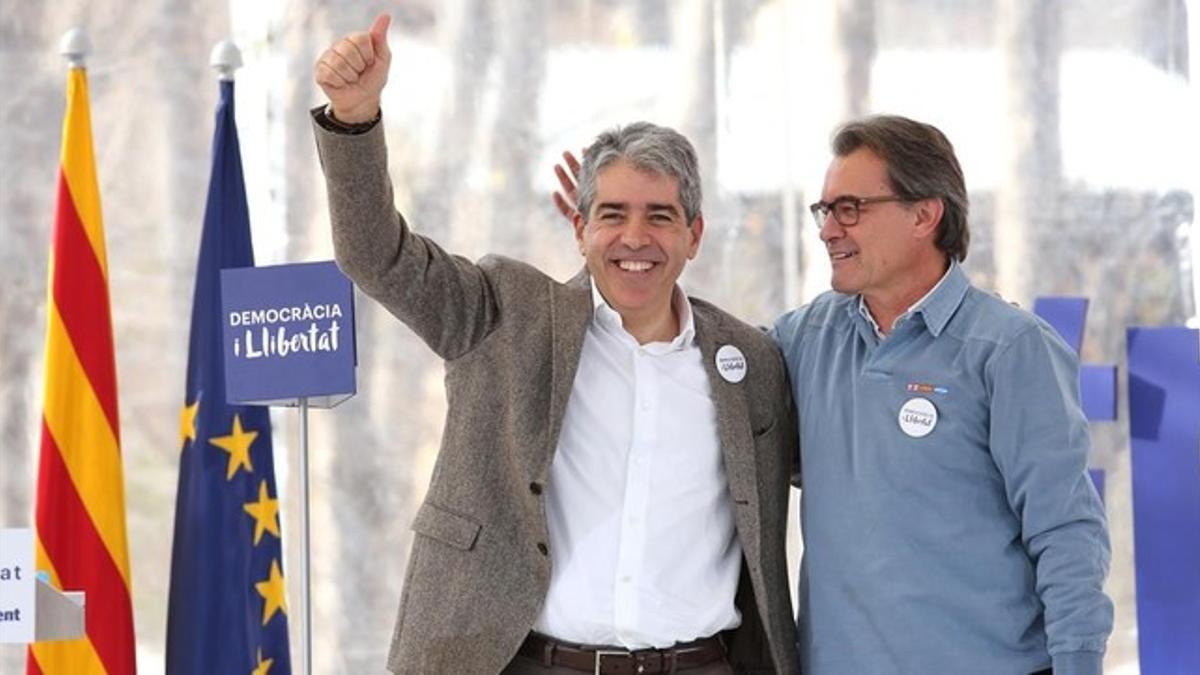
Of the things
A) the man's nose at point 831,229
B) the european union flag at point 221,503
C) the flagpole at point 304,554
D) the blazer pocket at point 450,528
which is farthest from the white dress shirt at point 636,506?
the european union flag at point 221,503

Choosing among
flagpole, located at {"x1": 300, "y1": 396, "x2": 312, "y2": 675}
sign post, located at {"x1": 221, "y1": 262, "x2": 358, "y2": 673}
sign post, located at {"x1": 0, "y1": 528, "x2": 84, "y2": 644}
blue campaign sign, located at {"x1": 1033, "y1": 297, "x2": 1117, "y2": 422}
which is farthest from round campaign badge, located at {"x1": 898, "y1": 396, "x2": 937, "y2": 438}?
blue campaign sign, located at {"x1": 1033, "y1": 297, "x2": 1117, "y2": 422}

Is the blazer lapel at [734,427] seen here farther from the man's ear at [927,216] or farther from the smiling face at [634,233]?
the man's ear at [927,216]

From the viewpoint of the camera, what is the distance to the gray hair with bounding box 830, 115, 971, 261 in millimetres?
2553

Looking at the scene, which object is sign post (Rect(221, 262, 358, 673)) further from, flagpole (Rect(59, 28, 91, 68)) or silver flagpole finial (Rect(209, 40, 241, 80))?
flagpole (Rect(59, 28, 91, 68))

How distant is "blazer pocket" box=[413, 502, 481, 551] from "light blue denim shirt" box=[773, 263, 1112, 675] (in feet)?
1.61

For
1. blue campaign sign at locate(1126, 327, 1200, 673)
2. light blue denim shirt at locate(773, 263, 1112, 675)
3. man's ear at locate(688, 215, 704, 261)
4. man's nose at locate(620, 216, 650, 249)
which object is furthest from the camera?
blue campaign sign at locate(1126, 327, 1200, 673)

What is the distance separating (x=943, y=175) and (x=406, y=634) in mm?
996

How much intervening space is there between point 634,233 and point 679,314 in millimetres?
190

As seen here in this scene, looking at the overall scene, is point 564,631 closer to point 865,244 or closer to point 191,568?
point 865,244

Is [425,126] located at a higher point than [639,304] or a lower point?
higher

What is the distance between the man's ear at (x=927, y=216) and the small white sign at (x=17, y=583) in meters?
1.36

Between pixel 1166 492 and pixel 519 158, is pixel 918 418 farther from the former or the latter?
pixel 519 158

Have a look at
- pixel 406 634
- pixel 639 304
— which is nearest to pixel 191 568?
pixel 406 634

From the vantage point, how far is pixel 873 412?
8.14ft
